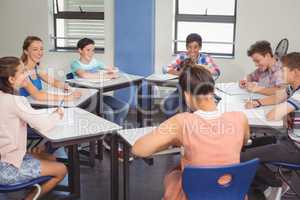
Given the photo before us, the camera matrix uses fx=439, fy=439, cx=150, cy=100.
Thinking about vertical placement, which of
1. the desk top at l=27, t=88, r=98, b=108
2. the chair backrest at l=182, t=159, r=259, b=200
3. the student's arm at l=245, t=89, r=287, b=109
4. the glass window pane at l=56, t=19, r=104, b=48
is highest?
the glass window pane at l=56, t=19, r=104, b=48

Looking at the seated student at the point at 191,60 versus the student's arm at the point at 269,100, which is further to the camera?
the seated student at the point at 191,60

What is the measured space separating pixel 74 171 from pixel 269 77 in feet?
6.23

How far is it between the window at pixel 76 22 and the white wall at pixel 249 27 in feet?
2.91

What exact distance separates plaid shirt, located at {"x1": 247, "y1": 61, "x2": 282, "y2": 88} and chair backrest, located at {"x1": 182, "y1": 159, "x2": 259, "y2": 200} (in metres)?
1.81

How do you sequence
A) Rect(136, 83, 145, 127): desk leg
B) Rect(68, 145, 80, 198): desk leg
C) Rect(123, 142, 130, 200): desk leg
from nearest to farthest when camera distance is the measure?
Rect(123, 142, 130, 200): desk leg < Rect(68, 145, 80, 198): desk leg < Rect(136, 83, 145, 127): desk leg

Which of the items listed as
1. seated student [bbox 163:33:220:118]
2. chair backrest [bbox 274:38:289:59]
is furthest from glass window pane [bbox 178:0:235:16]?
seated student [bbox 163:33:220:118]

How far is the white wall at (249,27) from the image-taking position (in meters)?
5.37

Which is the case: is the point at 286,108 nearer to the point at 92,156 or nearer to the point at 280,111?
the point at 280,111

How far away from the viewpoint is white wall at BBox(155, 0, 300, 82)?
537cm

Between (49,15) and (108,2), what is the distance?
909 mm

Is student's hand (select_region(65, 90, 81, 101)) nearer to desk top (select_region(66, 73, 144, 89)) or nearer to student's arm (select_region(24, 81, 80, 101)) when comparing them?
student's arm (select_region(24, 81, 80, 101))

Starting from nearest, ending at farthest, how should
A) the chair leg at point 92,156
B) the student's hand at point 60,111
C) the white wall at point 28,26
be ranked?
1. the student's hand at point 60,111
2. the chair leg at point 92,156
3. the white wall at point 28,26

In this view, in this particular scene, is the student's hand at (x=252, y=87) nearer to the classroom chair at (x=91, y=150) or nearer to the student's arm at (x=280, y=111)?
the student's arm at (x=280, y=111)

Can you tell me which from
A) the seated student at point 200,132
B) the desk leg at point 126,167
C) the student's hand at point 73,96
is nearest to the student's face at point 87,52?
the student's hand at point 73,96
